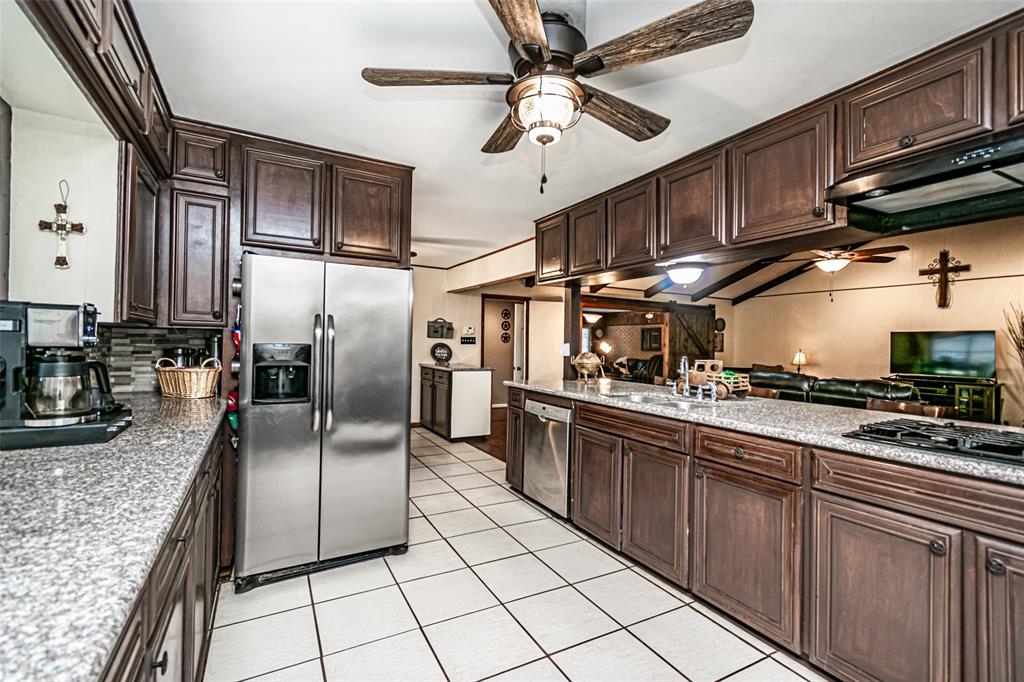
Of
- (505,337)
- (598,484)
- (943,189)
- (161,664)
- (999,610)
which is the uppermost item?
(943,189)

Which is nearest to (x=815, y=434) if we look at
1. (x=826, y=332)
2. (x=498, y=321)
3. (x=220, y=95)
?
(x=220, y=95)

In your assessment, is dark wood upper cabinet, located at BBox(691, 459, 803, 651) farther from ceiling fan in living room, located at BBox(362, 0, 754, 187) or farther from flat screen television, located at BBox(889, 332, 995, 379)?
flat screen television, located at BBox(889, 332, 995, 379)

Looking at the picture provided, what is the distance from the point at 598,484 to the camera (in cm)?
293

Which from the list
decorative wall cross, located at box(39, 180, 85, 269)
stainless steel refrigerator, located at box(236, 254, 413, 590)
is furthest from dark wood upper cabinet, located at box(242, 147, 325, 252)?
decorative wall cross, located at box(39, 180, 85, 269)

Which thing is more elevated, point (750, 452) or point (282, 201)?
point (282, 201)

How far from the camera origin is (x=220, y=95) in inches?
86.2

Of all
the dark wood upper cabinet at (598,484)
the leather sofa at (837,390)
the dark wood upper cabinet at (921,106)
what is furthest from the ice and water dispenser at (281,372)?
the leather sofa at (837,390)

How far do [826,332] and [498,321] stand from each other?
624 centimetres

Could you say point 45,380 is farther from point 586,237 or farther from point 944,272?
point 944,272

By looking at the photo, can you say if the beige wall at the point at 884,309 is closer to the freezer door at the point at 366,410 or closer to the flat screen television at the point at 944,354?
the flat screen television at the point at 944,354

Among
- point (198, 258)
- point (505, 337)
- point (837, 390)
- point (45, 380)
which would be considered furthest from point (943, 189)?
point (505, 337)

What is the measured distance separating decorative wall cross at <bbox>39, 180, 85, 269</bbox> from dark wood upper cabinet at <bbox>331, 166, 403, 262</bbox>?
1233mm

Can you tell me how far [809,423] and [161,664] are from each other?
228 centimetres

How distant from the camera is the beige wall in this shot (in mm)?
6430
